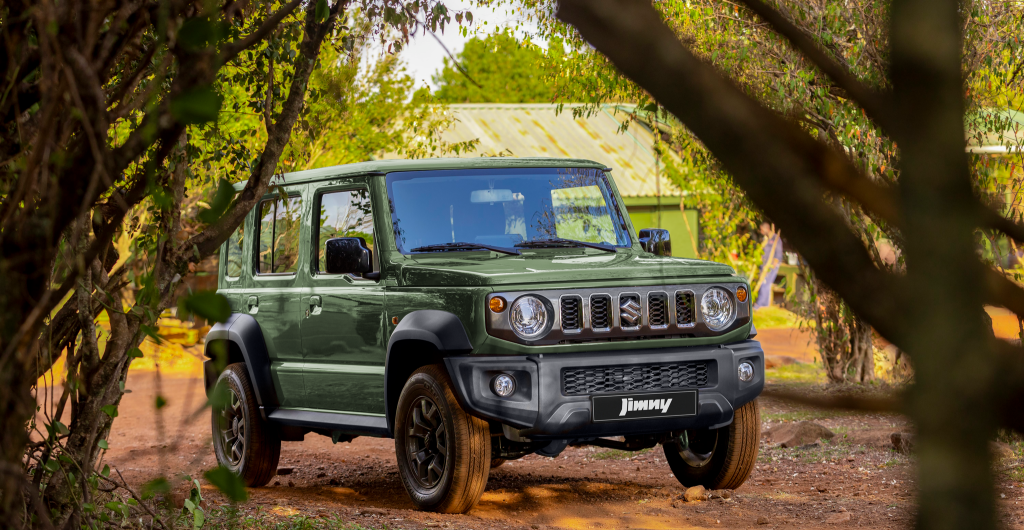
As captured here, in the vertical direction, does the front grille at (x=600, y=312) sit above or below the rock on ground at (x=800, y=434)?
above

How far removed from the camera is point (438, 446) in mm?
6270

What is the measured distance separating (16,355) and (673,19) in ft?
23.8

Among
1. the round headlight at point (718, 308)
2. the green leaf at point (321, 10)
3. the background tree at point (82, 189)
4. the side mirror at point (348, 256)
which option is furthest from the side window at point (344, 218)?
the green leaf at point (321, 10)

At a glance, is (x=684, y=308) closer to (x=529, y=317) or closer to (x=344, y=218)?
(x=529, y=317)

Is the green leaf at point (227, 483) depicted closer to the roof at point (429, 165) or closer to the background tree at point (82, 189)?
the background tree at point (82, 189)

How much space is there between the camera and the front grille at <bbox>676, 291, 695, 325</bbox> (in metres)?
6.47

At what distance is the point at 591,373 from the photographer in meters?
6.15

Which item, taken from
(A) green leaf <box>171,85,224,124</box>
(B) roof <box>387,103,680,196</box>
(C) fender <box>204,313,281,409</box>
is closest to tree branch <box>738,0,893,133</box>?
(A) green leaf <box>171,85,224,124</box>

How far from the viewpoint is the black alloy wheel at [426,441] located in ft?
20.7

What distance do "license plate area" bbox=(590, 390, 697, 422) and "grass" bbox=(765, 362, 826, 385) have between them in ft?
31.1

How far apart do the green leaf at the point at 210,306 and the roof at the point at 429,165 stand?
521 cm

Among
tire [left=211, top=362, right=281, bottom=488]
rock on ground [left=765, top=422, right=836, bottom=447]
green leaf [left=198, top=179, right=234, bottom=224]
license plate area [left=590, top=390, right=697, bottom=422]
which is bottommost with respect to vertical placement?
rock on ground [left=765, top=422, right=836, bottom=447]

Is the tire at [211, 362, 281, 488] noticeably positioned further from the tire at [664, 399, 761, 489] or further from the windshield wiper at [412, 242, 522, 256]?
the tire at [664, 399, 761, 489]

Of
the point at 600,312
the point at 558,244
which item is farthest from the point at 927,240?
the point at 558,244
